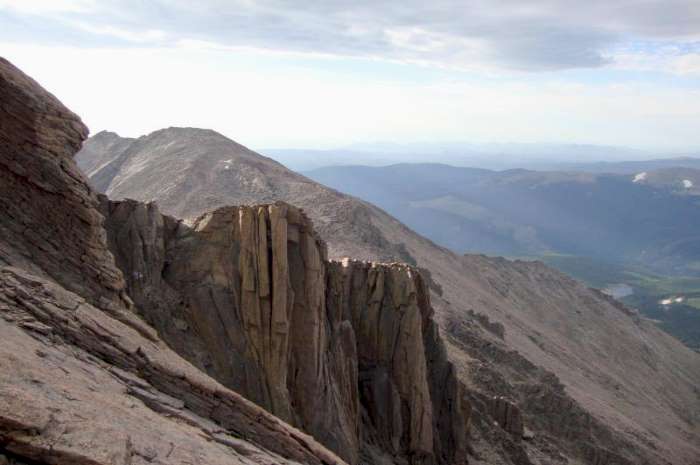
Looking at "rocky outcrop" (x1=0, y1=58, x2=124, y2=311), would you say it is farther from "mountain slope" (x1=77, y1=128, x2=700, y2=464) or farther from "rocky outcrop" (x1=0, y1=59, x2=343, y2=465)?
"mountain slope" (x1=77, y1=128, x2=700, y2=464)

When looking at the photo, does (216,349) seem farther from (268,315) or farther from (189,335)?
(268,315)

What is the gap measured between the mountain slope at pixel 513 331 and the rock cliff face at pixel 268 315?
8237mm

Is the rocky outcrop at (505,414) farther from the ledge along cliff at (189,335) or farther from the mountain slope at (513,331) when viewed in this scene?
the ledge along cliff at (189,335)

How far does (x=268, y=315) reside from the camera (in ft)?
78.6

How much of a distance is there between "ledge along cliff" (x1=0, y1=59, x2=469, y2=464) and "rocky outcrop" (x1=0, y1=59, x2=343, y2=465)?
0.04m

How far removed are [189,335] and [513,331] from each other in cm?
5737

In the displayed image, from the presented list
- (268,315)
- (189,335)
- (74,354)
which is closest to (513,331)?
(268,315)

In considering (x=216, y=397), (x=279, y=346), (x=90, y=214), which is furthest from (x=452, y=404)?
(x=90, y=214)

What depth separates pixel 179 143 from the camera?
10706cm

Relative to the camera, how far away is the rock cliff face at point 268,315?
2283 centimetres

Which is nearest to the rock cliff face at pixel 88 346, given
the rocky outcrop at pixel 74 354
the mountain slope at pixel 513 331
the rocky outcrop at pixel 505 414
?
the rocky outcrop at pixel 74 354

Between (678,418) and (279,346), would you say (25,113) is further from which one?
(678,418)

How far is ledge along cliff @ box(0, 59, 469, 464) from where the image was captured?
481 inches

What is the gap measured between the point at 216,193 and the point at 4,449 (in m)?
70.7
